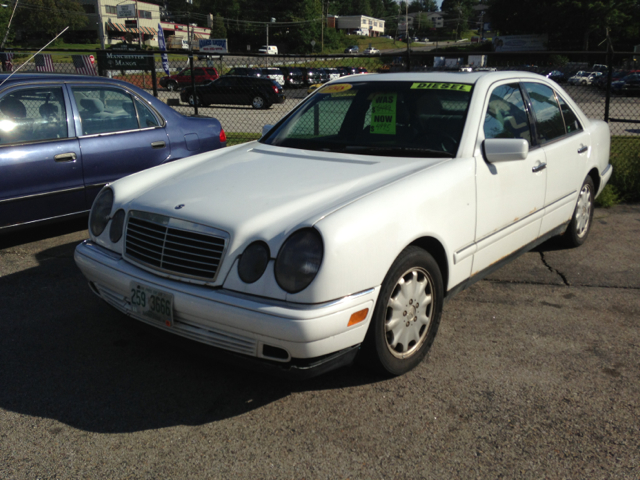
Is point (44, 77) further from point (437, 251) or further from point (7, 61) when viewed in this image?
point (7, 61)

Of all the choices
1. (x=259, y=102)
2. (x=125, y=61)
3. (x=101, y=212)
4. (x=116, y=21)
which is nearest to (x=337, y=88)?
(x=101, y=212)

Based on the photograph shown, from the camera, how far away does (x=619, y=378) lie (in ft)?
10.1

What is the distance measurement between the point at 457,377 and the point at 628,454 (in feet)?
2.89

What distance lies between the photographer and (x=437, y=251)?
319 cm

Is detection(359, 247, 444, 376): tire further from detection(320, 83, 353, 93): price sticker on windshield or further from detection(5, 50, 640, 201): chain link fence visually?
detection(5, 50, 640, 201): chain link fence

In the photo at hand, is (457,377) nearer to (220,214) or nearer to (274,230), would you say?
(274,230)

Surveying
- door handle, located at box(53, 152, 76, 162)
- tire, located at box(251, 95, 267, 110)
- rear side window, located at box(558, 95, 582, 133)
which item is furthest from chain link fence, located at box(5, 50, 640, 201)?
rear side window, located at box(558, 95, 582, 133)

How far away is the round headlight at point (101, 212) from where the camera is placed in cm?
333

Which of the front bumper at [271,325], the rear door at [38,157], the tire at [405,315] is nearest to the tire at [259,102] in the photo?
the rear door at [38,157]

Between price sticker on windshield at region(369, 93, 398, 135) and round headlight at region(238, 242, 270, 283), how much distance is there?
5.15 ft

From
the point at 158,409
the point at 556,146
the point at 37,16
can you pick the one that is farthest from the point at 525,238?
the point at 37,16

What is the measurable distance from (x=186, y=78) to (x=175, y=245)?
32.3 metres

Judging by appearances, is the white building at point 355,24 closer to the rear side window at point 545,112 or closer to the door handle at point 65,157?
the door handle at point 65,157

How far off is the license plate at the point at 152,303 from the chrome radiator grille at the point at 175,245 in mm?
121
